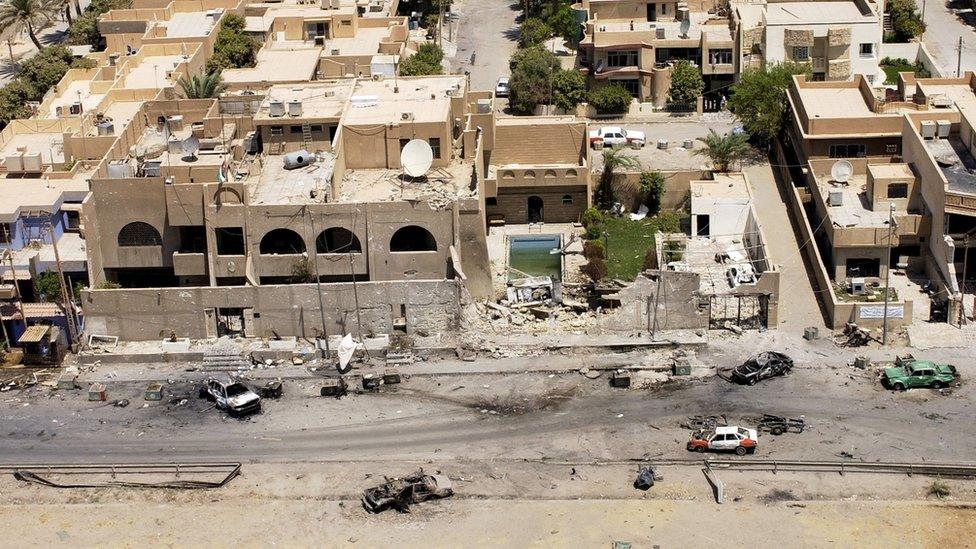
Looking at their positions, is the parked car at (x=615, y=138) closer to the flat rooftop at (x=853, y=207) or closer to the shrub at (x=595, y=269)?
the flat rooftop at (x=853, y=207)

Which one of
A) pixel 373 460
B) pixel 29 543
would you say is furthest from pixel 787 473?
pixel 29 543

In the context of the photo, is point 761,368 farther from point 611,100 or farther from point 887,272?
point 611,100

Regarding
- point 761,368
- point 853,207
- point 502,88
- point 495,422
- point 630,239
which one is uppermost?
point 502,88

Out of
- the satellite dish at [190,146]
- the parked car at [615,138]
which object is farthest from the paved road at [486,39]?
the satellite dish at [190,146]

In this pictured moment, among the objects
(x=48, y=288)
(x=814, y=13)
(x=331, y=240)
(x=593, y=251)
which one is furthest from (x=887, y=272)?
(x=48, y=288)

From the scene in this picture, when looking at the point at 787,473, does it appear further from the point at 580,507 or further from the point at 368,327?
the point at 368,327
